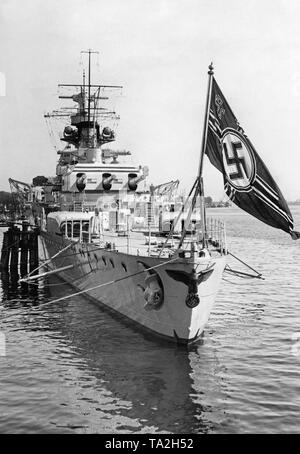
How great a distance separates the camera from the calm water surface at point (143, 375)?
10047 millimetres

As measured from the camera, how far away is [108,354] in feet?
46.2

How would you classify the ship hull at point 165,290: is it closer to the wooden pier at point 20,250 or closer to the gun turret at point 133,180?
the gun turret at point 133,180

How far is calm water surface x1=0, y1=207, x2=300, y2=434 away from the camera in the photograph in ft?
33.0

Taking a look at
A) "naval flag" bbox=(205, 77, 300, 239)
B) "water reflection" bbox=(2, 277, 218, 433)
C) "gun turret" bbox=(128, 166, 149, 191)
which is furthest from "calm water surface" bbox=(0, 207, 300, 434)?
"gun turret" bbox=(128, 166, 149, 191)

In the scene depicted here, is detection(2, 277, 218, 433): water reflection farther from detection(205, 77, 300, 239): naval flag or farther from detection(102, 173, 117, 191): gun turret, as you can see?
detection(102, 173, 117, 191): gun turret

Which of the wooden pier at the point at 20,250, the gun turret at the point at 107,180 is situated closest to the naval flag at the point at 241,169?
the gun turret at the point at 107,180

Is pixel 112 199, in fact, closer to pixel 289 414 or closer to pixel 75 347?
pixel 75 347

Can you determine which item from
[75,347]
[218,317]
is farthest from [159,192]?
[75,347]

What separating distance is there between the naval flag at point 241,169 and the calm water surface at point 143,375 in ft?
12.5

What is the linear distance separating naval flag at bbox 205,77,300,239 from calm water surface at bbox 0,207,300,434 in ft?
12.5

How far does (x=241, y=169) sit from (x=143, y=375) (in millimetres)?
5405

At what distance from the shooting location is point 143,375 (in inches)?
488

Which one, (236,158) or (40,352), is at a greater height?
(236,158)
